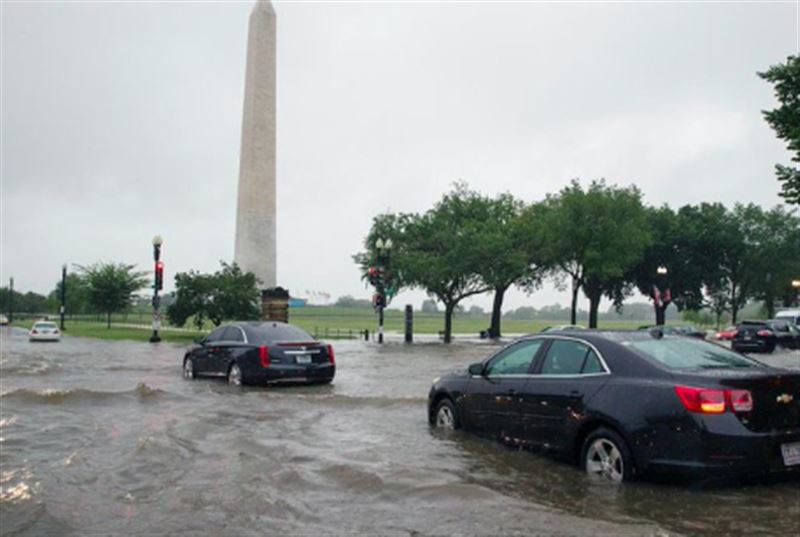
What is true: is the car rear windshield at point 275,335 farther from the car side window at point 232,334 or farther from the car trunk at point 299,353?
the car side window at point 232,334

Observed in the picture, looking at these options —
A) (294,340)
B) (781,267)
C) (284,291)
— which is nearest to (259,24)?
(284,291)

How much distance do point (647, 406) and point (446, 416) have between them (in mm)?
3680

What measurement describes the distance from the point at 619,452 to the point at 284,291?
41707 millimetres

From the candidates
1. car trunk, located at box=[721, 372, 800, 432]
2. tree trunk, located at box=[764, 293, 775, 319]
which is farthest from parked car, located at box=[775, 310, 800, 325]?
tree trunk, located at box=[764, 293, 775, 319]

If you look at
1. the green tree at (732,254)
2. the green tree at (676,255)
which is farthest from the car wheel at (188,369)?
Answer: the green tree at (732,254)

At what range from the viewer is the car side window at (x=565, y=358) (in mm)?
7855

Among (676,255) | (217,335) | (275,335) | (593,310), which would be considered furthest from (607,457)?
(676,255)

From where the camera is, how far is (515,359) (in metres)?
8.90

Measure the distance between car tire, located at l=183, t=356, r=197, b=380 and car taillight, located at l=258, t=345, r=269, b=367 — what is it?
119 inches

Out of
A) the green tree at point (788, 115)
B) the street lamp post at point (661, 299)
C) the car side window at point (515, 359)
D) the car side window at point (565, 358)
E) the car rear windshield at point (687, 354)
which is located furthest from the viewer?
the street lamp post at point (661, 299)

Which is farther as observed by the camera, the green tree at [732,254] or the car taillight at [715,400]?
the green tree at [732,254]

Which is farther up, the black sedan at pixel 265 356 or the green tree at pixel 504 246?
the green tree at pixel 504 246

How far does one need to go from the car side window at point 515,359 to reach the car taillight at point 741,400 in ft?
7.84

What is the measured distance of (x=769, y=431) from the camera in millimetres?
6590
